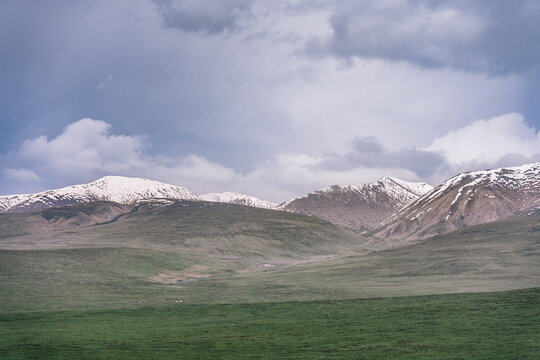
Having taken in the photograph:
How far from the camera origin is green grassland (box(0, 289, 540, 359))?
47.6 metres

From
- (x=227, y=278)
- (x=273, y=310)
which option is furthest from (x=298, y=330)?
(x=227, y=278)

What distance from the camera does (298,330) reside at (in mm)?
60656

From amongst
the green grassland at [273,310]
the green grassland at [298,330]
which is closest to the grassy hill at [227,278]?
the green grassland at [273,310]

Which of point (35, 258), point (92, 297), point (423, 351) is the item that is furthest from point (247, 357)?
point (35, 258)

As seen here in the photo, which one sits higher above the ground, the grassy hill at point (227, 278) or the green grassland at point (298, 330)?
the grassy hill at point (227, 278)

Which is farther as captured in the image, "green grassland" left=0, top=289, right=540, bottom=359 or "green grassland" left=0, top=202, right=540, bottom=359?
"green grassland" left=0, top=202, right=540, bottom=359

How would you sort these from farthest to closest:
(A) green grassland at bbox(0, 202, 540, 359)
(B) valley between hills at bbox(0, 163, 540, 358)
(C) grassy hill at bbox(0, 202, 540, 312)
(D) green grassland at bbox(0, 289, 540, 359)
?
(C) grassy hill at bbox(0, 202, 540, 312) < (B) valley between hills at bbox(0, 163, 540, 358) < (A) green grassland at bbox(0, 202, 540, 359) < (D) green grassland at bbox(0, 289, 540, 359)

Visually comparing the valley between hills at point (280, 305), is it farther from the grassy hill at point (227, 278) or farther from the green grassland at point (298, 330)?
the grassy hill at point (227, 278)

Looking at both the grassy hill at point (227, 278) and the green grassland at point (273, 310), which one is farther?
the grassy hill at point (227, 278)

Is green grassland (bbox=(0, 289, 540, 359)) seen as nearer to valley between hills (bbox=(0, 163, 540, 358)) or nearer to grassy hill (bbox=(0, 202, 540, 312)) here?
valley between hills (bbox=(0, 163, 540, 358))

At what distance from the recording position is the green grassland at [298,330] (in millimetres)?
47625

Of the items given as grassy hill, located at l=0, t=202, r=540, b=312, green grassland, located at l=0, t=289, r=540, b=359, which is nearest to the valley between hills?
green grassland, located at l=0, t=289, r=540, b=359

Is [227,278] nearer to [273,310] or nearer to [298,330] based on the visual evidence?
[273,310]

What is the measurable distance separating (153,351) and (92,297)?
48101 mm
